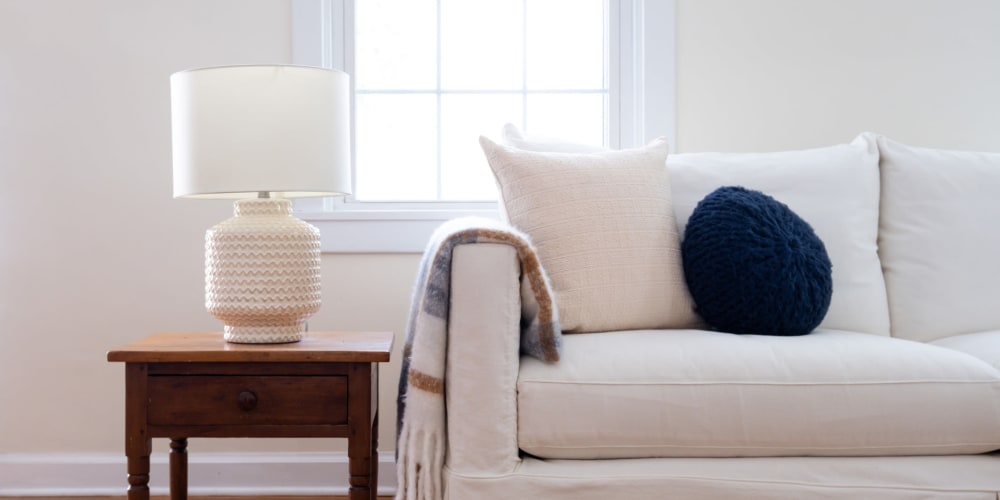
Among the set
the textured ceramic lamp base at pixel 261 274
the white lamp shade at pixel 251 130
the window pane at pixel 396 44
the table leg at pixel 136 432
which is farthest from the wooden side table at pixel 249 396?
the window pane at pixel 396 44

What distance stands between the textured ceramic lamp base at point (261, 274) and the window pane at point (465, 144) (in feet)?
2.93

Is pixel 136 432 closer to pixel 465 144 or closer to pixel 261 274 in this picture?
pixel 261 274

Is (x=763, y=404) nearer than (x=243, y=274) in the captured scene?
Yes

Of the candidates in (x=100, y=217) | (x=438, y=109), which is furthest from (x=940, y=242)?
(x=100, y=217)

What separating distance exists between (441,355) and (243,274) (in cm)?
50

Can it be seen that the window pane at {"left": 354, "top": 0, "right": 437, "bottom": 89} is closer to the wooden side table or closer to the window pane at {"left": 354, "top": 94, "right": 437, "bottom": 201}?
the window pane at {"left": 354, "top": 94, "right": 437, "bottom": 201}

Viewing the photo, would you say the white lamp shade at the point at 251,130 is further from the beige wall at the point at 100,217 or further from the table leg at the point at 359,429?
the beige wall at the point at 100,217

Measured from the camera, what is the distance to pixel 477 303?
4.73 ft

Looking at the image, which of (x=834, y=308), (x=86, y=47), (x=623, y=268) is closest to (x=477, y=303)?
(x=623, y=268)

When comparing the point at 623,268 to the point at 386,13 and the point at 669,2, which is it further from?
the point at 386,13

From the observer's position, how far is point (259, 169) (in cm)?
165

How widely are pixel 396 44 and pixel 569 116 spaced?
1.97ft

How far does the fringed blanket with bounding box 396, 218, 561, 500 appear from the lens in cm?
146

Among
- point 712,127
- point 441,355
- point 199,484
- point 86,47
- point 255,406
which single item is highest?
point 86,47
